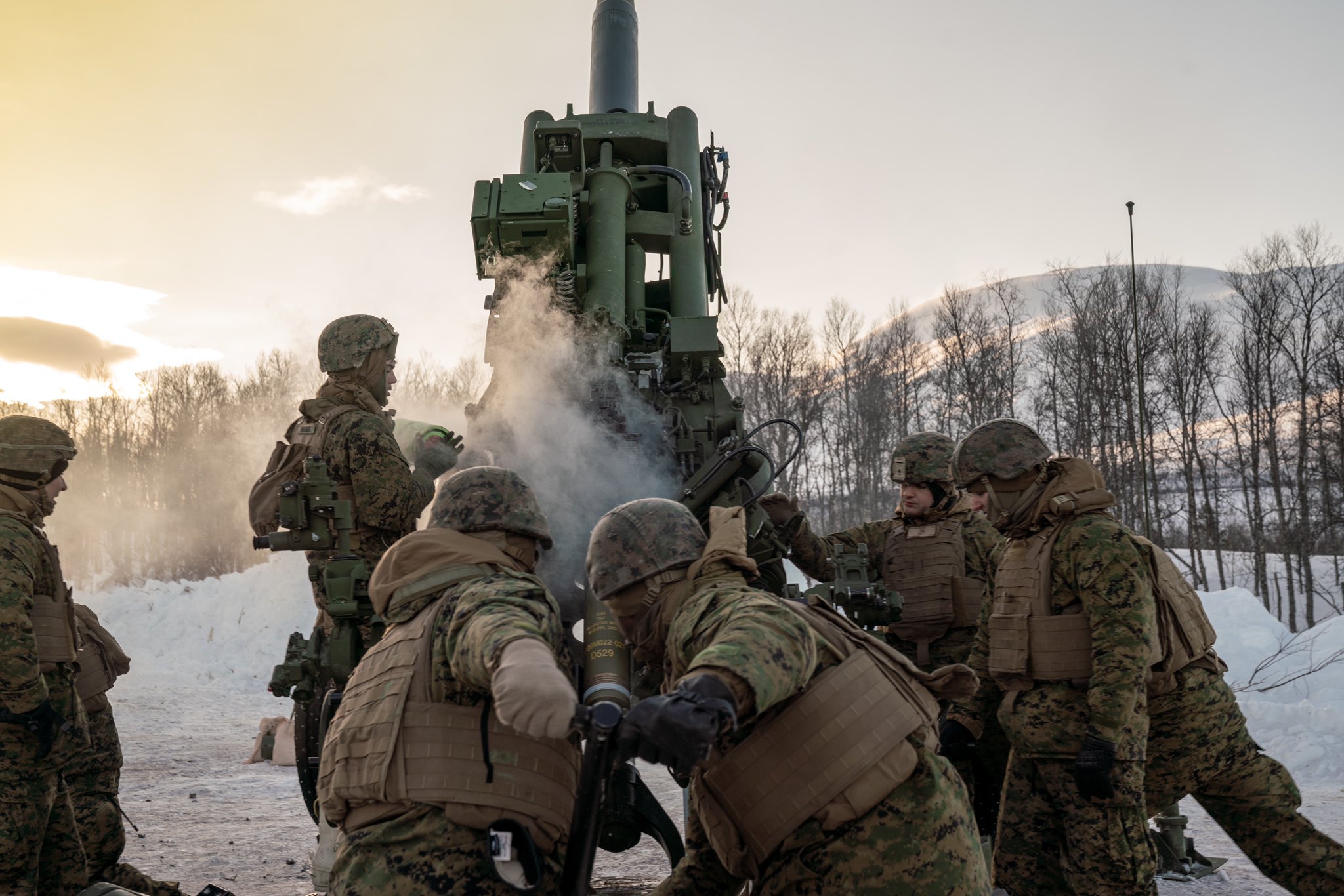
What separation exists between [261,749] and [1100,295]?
25.3 meters

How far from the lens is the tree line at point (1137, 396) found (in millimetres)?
25156

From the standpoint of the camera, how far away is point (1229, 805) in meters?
3.60

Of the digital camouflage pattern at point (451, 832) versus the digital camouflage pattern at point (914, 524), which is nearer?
the digital camouflage pattern at point (451, 832)

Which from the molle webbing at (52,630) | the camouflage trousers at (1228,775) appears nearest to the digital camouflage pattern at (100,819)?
A: the molle webbing at (52,630)

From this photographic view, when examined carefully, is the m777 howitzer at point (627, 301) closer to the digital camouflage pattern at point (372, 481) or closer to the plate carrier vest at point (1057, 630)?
the digital camouflage pattern at point (372, 481)

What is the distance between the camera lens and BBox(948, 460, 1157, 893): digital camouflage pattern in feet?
10.7

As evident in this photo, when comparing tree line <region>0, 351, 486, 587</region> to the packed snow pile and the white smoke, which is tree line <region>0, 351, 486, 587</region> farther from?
the white smoke

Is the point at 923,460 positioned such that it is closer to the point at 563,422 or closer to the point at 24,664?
the point at 563,422

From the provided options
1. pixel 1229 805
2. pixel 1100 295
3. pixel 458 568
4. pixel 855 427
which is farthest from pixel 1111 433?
pixel 458 568

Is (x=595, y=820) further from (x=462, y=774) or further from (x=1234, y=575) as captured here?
(x=1234, y=575)

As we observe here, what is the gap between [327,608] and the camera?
435 cm

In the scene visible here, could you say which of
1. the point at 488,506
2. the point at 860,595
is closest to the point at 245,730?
the point at 860,595

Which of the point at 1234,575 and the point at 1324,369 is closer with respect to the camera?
the point at 1324,369

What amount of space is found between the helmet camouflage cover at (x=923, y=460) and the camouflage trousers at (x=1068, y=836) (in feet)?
5.40
